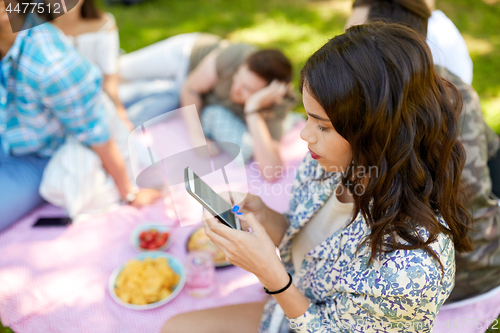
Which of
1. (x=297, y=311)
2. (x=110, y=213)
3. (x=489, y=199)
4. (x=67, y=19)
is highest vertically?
(x=67, y=19)

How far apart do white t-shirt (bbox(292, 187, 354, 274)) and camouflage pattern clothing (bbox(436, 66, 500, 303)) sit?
0.44 meters

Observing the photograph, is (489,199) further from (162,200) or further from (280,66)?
(162,200)

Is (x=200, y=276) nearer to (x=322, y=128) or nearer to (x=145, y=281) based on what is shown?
(x=145, y=281)

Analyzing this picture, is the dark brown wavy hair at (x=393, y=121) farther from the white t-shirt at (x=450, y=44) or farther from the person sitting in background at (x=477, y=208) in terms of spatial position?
the white t-shirt at (x=450, y=44)

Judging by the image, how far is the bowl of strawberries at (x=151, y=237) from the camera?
210cm

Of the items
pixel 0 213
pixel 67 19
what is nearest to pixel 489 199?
pixel 0 213

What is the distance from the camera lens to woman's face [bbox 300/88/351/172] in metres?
1.04

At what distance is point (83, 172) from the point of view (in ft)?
7.25

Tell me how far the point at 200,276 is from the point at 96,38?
6.26 feet

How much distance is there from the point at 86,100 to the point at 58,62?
0.23 m

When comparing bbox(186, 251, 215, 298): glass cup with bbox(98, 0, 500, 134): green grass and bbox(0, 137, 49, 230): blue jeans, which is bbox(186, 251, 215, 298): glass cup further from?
A: bbox(98, 0, 500, 134): green grass

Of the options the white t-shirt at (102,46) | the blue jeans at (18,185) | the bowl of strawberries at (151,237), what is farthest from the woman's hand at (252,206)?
the white t-shirt at (102,46)

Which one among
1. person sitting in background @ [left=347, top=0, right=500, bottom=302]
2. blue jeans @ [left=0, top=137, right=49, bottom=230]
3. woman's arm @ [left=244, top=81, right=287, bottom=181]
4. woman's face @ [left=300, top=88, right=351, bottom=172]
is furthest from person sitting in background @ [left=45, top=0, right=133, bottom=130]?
person sitting in background @ [left=347, top=0, right=500, bottom=302]

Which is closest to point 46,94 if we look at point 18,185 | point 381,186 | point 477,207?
point 18,185
